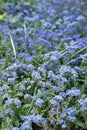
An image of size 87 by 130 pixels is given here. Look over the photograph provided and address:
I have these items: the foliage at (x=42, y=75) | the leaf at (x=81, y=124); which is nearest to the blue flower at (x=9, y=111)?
the foliage at (x=42, y=75)

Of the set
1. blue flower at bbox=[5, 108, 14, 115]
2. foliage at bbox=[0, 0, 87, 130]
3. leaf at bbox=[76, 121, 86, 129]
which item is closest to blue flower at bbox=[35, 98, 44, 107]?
foliage at bbox=[0, 0, 87, 130]

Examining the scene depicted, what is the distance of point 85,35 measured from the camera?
4582 millimetres

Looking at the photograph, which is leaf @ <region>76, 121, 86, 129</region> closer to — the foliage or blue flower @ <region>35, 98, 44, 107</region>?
the foliage

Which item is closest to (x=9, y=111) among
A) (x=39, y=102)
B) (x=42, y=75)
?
(x=39, y=102)

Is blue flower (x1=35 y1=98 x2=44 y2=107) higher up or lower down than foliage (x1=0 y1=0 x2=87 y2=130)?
higher up

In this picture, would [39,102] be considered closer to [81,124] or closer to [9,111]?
[9,111]

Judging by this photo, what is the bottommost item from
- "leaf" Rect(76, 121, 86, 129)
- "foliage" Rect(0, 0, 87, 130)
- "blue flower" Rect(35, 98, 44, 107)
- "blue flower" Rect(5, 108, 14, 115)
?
"leaf" Rect(76, 121, 86, 129)

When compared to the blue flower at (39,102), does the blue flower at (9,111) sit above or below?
below

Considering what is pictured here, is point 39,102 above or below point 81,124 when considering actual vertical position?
above

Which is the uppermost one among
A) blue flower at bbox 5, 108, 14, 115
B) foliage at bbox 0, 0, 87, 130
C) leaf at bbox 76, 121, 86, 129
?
blue flower at bbox 5, 108, 14, 115

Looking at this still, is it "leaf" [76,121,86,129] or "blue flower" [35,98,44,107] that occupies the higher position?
"blue flower" [35,98,44,107]

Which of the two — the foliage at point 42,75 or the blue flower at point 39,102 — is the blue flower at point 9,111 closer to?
the foliage at point 42,75

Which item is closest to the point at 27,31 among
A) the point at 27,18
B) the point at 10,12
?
the point at 27,18

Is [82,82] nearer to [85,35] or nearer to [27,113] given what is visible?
[27,113]
